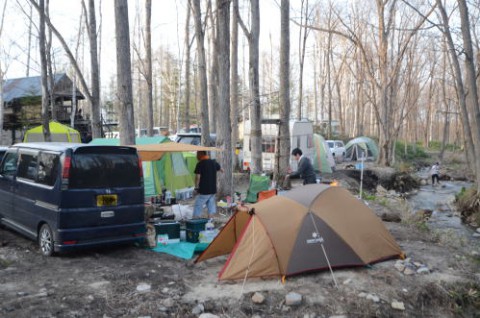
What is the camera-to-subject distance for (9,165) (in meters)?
8.52

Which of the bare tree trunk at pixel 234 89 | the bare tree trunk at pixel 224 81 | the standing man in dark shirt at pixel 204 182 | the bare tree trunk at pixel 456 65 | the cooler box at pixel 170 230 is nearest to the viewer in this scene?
the cooler box at pixel 170 230

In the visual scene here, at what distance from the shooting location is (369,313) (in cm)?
557

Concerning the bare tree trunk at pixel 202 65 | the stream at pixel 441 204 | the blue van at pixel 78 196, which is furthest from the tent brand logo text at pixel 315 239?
the bare tree trunk at pixel 202 65

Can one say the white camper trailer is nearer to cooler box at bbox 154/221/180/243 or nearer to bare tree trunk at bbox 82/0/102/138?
bare tree trunk at bbox 82/0/102/138

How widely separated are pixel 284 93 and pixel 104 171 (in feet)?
31.1

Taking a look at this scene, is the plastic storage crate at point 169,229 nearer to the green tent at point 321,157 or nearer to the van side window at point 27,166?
the van side window at point 27,166

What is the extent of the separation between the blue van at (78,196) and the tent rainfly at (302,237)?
61.9 inches

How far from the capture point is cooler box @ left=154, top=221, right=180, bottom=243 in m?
8.15

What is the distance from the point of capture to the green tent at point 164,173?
13.3 meters

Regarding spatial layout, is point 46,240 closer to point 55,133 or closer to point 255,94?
point 255,94

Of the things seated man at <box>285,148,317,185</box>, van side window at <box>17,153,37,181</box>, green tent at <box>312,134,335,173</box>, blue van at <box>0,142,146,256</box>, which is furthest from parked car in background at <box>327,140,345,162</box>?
van side window at <box>17,153,37,181</box>

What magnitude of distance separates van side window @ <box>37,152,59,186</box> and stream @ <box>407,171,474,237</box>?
1002 centimetres

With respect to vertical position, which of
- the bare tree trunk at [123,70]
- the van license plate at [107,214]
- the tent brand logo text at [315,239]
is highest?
the bare tree trunk at [123,70]

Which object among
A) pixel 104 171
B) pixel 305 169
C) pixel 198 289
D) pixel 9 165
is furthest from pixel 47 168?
pixel 305 169
